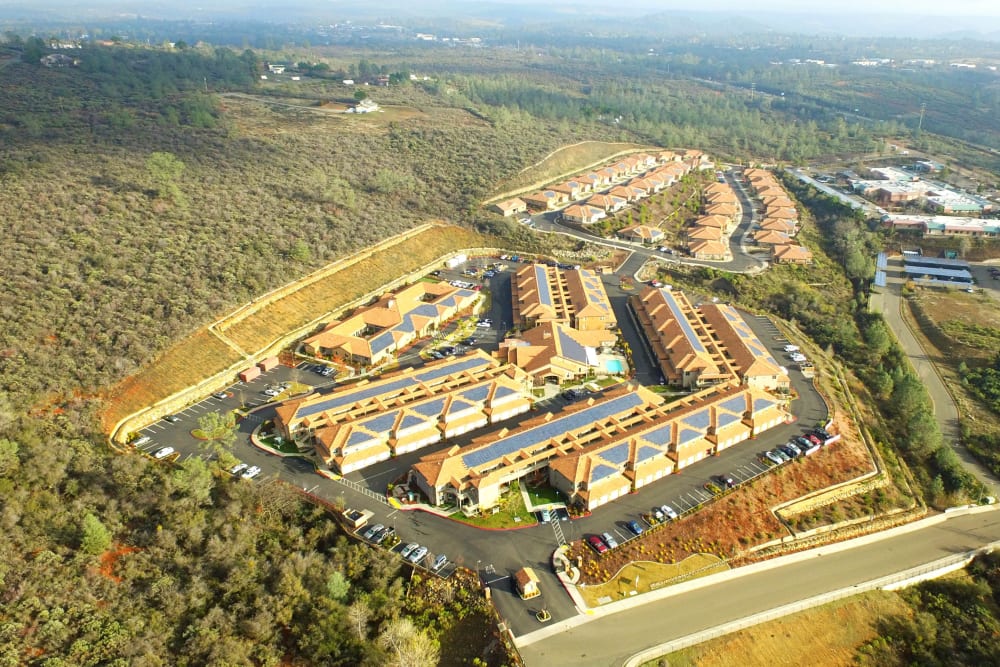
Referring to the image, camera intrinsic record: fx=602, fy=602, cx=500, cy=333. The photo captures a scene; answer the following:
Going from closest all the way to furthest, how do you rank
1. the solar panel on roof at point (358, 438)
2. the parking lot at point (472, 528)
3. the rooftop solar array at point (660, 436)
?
1. the parking lot at point (472, 528)
2. the solar panel on roof at point (358, 438)
3. the rooftop solar array at point (660, 436)

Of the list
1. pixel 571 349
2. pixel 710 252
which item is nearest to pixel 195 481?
pixel 571 349

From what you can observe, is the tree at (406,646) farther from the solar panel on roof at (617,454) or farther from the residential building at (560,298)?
the residential building at (560,298)

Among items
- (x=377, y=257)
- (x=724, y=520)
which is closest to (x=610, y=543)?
(x=724, y=520)

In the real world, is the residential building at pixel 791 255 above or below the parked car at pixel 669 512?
above

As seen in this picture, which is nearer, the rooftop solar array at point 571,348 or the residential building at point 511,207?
the rooftop solar array at point 571,348

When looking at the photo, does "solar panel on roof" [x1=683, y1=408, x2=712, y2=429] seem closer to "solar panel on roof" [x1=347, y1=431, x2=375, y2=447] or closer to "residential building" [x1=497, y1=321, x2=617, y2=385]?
"residential building" [x1=497, y1=321, x2=617, y2=385]

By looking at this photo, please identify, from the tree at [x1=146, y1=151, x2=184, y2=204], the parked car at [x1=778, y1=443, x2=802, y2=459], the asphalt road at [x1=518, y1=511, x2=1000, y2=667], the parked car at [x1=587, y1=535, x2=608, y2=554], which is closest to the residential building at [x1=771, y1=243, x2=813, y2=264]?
the parked car at [x1=778, y1=443, x2=802, y2=459]

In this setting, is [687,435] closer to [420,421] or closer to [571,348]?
[571,348]

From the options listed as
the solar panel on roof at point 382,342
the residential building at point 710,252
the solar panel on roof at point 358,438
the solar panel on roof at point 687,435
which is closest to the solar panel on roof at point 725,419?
the solar panel on roof at point 687,435
